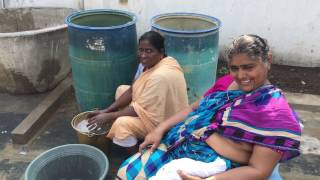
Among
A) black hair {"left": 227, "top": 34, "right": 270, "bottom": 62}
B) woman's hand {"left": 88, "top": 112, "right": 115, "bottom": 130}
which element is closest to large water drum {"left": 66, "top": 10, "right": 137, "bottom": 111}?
woman's hand {"left": 88, "top": 112, "right": 115, "bottom": 130}

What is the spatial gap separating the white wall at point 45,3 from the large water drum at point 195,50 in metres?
1.66

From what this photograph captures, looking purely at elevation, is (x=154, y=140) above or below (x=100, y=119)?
above

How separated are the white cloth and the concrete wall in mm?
3107

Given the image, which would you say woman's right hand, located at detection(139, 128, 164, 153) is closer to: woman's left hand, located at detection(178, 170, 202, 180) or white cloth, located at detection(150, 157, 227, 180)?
white cloth, located at detection(150, 157, 227, 180)

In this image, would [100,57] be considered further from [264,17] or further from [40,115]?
[264,17]

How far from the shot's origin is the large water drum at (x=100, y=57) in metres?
3.50

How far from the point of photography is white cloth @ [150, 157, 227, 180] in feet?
6.73

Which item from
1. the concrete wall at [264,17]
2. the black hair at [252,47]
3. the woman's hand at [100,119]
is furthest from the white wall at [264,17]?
the black hair at [252,47]

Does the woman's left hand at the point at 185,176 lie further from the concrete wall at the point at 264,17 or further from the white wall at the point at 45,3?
the white wall at the point at 45,3

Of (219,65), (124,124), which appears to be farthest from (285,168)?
(219,65)

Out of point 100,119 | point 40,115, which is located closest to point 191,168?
point 100,119

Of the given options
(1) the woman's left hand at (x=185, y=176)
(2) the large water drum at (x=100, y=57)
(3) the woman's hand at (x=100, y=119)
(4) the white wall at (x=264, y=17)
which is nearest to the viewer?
(1) the woman's left hand at (x=185, y=176)

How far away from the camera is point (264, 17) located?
489 cm

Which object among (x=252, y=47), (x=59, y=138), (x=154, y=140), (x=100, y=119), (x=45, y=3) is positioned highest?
(x=252, y=47)
